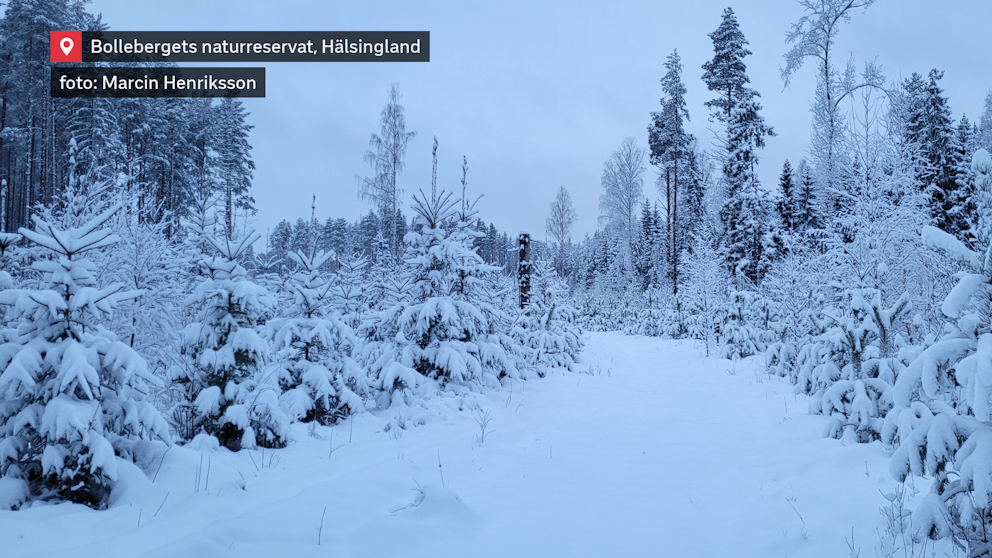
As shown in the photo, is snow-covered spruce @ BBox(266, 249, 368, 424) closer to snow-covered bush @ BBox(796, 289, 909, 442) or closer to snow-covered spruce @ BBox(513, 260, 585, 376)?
snow-covered spruce @ BBox(513, 260, 585, 376)

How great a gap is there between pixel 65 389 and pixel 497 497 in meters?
3.25

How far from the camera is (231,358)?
461 centimetres

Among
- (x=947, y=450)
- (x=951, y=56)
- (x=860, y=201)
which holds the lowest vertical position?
(x=947, y=450)

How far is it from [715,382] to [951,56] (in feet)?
56.8

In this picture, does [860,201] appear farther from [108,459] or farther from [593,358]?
[108,459]

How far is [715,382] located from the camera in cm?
1011

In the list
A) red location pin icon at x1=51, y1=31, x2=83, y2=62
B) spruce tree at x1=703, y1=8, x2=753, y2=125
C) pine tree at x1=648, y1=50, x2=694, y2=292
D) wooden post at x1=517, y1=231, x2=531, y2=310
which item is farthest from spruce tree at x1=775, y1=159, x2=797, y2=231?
red location pin icon at x1=51, y1=31, x2=83, y2=62

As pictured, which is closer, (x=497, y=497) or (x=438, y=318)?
(x=497, y=497)

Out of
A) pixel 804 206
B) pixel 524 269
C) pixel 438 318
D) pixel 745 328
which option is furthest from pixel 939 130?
pixel 438 318

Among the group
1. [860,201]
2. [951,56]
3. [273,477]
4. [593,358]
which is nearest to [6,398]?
[273,477]

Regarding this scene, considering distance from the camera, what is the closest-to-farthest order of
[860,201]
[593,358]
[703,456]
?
1. [703,456]
2. [860,201]
3. [593,358]

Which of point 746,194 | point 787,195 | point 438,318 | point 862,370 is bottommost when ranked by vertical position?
point 862,370

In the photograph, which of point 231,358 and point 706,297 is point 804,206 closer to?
point 706,297

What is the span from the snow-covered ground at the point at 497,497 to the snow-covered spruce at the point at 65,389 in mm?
283
